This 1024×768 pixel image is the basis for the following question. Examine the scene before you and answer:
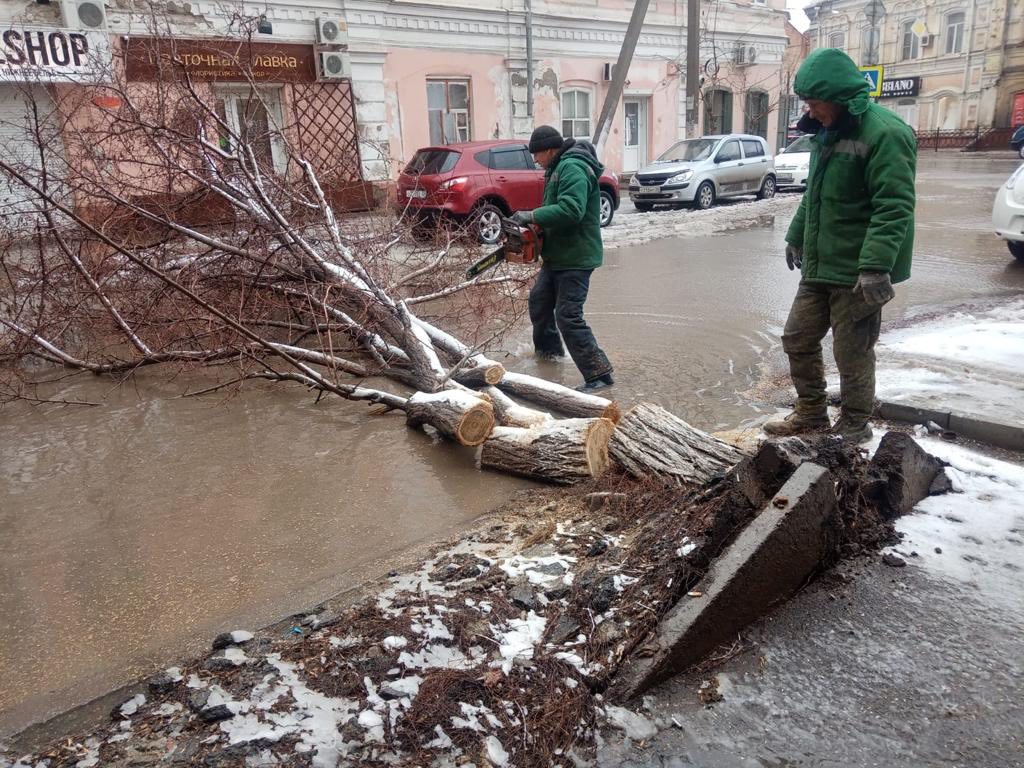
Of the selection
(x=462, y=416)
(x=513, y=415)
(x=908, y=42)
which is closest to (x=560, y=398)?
(x=513, y=415)

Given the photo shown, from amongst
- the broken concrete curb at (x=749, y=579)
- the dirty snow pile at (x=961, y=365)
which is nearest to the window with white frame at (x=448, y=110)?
the dirty snow pile at (x=961, y=365)

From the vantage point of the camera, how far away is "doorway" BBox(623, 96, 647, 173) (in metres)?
23.5

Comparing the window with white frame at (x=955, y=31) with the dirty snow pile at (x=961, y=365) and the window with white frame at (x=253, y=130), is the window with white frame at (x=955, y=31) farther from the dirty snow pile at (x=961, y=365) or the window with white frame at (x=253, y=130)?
the window with white frame at (x=253, y=130)

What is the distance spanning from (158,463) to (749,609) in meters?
3.40

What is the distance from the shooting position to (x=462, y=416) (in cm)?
432

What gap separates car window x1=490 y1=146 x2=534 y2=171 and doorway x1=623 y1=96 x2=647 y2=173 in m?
11.1

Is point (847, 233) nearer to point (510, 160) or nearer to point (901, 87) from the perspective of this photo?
point (510, 160)

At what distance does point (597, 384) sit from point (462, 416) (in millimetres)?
1469

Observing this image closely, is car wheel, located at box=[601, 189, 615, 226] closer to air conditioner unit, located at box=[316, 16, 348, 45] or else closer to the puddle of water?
air conditioner unit, located at box=[316, 16, 348, 45]

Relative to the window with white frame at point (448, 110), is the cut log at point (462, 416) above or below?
below

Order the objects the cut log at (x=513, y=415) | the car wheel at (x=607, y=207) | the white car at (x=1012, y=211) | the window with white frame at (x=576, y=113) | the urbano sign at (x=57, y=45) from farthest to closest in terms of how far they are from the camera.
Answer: the window with white frame at (x=576, y=113) → the car wheel at (x=607, y=207) → the urbano sign at (x=57, y=45) → the white car at (x=1012, y=211) → the cut log at (x=513, y=415)

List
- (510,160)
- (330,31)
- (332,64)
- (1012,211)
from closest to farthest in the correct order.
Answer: (1012,211) < (510,160) < (330,31) < (332,64)

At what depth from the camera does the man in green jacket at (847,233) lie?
11.4 ft

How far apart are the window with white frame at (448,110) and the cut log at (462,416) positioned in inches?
605
